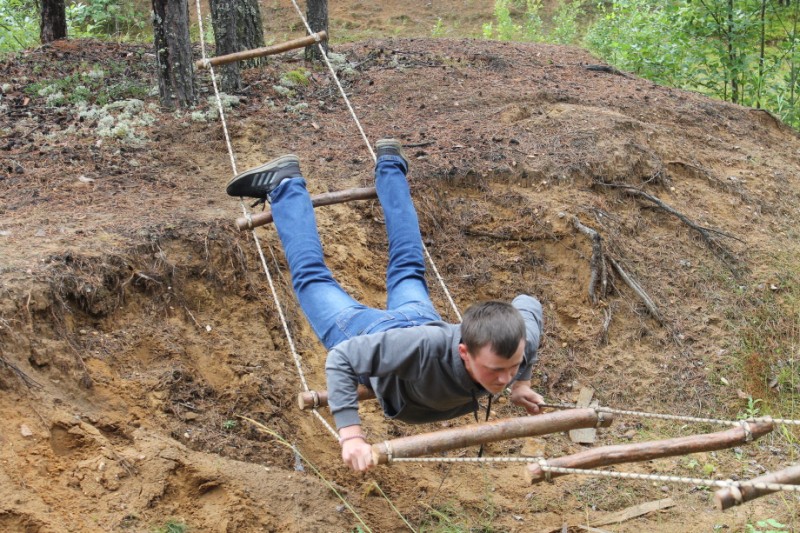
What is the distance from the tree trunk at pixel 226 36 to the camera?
758cm

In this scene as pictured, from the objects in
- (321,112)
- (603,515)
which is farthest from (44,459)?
(321,112)

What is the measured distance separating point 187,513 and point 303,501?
636mm

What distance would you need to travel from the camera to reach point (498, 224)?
653cm

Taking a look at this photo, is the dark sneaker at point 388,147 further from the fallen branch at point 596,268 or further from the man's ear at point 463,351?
the fallen branch at point 596,268

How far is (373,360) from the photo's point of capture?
356cm

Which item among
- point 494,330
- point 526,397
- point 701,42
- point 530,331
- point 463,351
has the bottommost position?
point 526,397

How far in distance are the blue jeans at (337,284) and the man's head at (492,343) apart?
63 cm

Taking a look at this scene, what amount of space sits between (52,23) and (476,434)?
303 inches

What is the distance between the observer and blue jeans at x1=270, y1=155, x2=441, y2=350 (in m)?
4.06

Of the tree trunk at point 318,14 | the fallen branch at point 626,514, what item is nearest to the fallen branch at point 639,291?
the fallen branch at point 626,514

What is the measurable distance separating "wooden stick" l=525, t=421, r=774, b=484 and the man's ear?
534 mm

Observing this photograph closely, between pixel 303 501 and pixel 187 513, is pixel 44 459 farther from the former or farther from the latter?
pixel 303 501

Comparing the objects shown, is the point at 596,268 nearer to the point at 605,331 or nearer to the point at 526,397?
the point at 605,331

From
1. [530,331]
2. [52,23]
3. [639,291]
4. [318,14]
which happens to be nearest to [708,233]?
[639,291]
